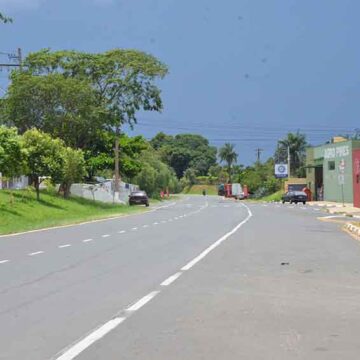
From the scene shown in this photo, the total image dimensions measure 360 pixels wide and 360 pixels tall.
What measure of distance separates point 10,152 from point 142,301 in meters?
28.4

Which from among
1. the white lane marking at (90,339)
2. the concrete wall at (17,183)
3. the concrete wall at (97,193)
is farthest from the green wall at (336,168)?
the white lane marking at (90,339)

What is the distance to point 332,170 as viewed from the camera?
8100cm

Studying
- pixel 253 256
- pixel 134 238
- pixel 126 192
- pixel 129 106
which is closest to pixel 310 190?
pixel 126 192

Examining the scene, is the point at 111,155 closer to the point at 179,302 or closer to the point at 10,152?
the point at 10,152

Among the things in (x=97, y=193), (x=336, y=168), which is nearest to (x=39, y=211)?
(x=97, y=193)

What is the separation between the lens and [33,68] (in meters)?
59.3

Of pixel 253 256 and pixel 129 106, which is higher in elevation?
pixel 129 106

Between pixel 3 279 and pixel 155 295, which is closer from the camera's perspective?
pixel 155 295

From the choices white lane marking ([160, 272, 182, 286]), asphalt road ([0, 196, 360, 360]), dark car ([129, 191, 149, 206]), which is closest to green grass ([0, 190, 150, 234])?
dark car ([129, 191, 149, 206])

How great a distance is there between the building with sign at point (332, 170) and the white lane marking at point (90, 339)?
198 ft

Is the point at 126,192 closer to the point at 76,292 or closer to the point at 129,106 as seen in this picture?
the point at 129,106

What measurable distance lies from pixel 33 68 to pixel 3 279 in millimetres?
47842

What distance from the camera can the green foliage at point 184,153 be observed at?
18362 centimetres

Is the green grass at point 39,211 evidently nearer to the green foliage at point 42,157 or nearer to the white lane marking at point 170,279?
the green foliage at point 42,157
